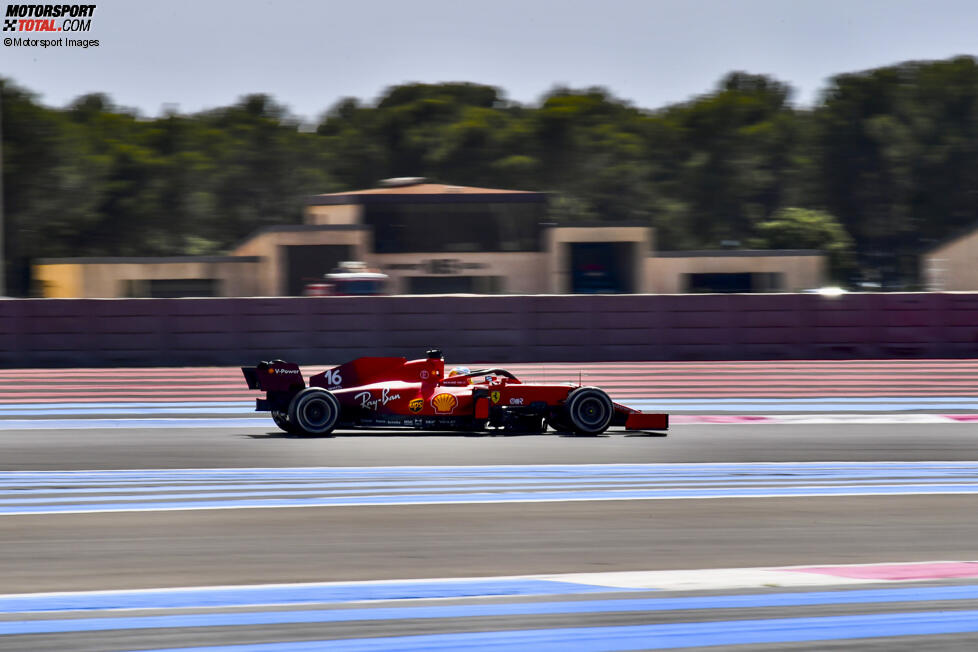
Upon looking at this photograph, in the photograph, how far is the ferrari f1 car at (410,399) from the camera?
11.3 m

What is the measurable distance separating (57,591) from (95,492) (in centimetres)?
293

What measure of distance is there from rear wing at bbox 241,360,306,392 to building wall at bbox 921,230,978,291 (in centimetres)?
3623

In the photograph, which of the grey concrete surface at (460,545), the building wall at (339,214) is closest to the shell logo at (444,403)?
the grey concrete surface at (460,545)

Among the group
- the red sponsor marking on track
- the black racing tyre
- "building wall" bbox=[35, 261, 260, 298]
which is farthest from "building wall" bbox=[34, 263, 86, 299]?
the red sponsor marking on track

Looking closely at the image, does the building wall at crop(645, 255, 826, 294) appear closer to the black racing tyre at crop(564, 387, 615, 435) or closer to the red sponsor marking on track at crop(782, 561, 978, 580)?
the black racing tyre at crop(564, 387, 615, 435)

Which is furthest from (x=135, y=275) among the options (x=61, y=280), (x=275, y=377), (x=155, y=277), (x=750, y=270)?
(x=275, y=377)

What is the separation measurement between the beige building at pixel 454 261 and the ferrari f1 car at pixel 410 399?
1024 inches

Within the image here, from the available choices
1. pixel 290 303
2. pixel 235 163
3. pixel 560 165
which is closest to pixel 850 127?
pixel 560 165

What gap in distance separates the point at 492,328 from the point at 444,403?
7.46 meters

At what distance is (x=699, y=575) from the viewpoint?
5855mm

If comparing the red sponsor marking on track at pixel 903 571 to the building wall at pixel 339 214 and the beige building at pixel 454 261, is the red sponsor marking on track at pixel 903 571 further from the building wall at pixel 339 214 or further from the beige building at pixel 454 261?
the building wall at pixel 339 214

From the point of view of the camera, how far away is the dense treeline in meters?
74.8

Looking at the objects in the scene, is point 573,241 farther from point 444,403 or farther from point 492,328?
point 444,403

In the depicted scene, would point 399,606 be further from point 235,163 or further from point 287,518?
point 235,163
